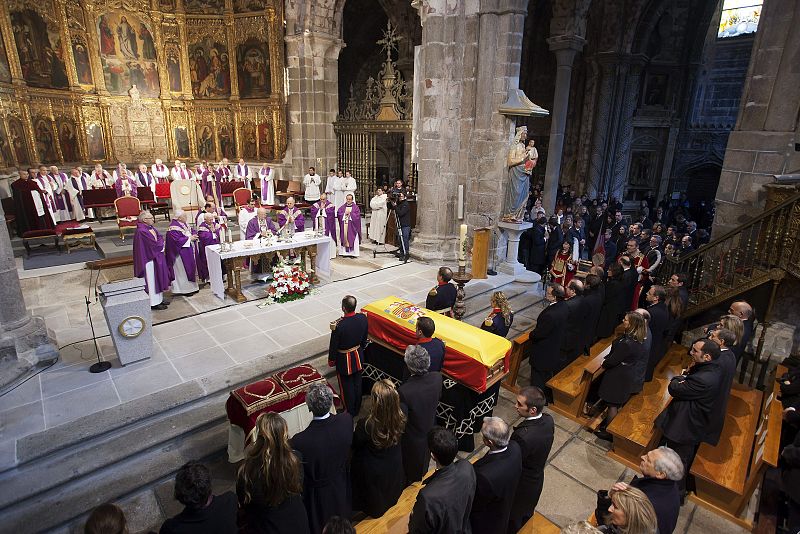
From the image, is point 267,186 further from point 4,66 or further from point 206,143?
point 4,66

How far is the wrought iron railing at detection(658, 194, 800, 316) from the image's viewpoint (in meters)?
6.25

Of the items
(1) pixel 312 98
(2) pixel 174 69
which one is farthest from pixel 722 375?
(2) pixel 174 69

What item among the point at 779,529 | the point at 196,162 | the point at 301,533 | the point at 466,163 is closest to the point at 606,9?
the point at 466,163

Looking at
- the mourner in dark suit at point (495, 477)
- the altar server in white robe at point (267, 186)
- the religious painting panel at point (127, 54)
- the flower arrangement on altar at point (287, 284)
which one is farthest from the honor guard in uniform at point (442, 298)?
the religious painting panel at point (127, 54)

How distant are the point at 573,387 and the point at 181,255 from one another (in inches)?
282

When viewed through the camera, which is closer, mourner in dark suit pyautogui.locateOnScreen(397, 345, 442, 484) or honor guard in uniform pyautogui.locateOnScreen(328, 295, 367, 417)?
Result: mourner in dark suit pyautogui.locateOnScreen(397, 345, 442, 484)

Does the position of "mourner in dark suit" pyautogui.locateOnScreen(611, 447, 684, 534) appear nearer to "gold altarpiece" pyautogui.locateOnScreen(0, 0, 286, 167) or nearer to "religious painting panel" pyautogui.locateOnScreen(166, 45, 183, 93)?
"gold altarpiece" pyautogui.locateOnScreen(0, 0, 286, 167)

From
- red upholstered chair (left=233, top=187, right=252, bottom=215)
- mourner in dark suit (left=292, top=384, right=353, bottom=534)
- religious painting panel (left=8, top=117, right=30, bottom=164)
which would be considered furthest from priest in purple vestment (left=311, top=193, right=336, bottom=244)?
religious painting panel (left=8, top=117, right=30, bottom=164)

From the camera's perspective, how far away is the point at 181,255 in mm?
8398

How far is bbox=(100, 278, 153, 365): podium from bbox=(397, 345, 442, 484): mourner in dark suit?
403 centimetres

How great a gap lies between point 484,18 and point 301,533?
406 inches

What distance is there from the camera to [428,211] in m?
11.2

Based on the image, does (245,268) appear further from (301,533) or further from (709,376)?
(709,376)

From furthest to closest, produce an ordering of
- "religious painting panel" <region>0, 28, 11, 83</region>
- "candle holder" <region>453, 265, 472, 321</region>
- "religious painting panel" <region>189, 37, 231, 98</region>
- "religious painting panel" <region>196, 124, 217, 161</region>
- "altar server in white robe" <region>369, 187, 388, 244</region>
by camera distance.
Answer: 1. "religious painting panel" <region>196, 124, 217, 161</region>
2. "religious painting panel" <region>189, 37, 231, 98</region>
3. "religious painting panel" <region>0, 28, 11, 83</region>
4. "altar server in white robe" <region>369, 187, 388, 244</region>
5. "candle holder" <region>453, 265, 472, 321</region>
